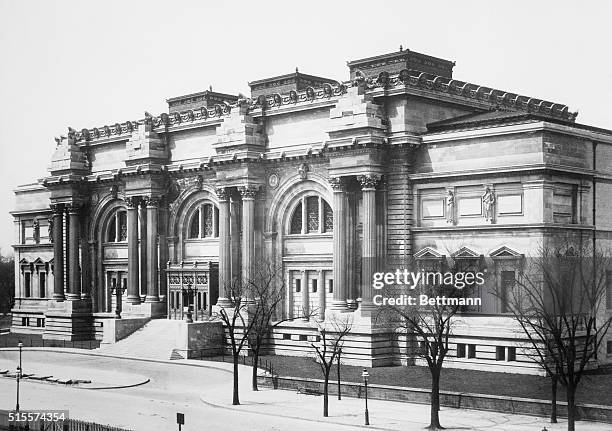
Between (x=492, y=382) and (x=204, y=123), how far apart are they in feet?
116

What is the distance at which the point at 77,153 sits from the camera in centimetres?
9312

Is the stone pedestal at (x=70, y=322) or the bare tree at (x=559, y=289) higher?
Answer: the bare tree at (x=559, y=289)

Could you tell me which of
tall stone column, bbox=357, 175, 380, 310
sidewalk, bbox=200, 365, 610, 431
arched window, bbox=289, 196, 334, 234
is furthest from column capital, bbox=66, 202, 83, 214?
sidewalk, bbox=200, 365, 610, 431

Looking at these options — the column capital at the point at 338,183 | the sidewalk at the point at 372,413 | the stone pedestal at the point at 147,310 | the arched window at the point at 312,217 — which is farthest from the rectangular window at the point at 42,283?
the sidewalk at the point at 372,413

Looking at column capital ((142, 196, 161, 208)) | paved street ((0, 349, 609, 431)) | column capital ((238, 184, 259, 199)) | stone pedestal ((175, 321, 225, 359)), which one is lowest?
paved street ((0, 349, 609, 431))

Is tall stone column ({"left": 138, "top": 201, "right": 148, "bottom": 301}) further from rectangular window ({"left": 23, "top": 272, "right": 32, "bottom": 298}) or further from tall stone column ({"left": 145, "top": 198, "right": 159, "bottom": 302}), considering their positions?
rectangular window ({"left": 23, "top": 272, "right": 32, "bottom": 298})

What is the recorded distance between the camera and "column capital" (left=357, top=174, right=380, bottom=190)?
66125mm

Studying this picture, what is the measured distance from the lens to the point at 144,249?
8606 centimetres

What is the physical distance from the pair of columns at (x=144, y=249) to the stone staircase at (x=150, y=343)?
3.81 meters

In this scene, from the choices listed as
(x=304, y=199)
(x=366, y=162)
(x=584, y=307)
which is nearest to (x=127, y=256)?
(x=304, y=199)

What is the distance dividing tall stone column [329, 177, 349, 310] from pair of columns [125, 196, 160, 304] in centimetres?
2186

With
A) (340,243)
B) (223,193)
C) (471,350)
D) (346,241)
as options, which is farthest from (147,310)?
(471,350)

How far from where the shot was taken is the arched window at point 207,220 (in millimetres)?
81500

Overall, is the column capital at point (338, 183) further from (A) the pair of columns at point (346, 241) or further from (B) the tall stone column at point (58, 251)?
(B) the tall stone column at point (58, 251)
